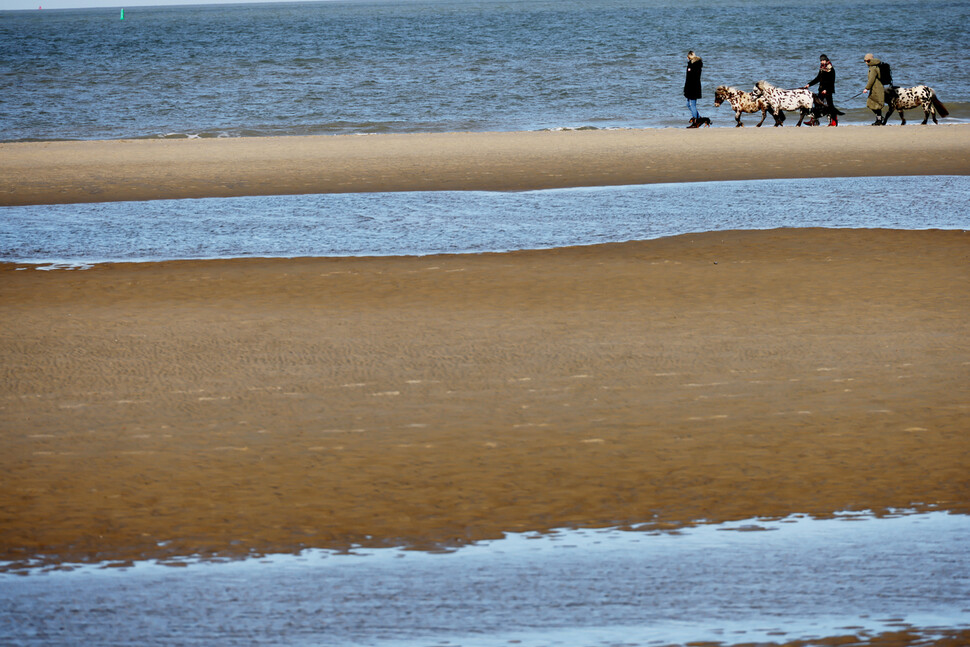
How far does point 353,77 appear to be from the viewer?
42.7 meters

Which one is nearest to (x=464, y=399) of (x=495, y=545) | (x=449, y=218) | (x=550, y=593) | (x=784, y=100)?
(x=495, y=545)

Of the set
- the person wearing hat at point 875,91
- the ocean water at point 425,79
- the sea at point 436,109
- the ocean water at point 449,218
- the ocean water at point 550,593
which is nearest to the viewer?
the ocean water at point 550,593

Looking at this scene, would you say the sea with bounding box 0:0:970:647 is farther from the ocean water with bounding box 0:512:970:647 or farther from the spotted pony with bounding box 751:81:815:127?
the spotted pony with bounding box 751:81:815:127

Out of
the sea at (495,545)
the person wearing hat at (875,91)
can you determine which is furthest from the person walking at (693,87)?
the person wearing hat at (875,91)

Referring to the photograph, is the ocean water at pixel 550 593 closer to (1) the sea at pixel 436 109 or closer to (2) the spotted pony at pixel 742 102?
(1) the sea at pixel 436 109

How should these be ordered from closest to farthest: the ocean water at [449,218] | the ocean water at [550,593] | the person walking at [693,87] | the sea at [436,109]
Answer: the ocean water at [550,593] < the ocean water at [449,218] < the sea at [436,109] < the person walking at [693,87]

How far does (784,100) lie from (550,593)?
824 inches

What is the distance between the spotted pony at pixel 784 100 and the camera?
23.1m

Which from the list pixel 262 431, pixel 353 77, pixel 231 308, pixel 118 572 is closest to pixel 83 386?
pixel 262 431

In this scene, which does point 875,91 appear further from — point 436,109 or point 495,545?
point 495,545

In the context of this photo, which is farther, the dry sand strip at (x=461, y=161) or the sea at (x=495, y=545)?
the dry sand strip at (x=461, y=161)

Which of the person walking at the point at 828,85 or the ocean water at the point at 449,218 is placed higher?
the person walking at the point at 828,85

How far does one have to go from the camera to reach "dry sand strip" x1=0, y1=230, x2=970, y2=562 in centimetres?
432

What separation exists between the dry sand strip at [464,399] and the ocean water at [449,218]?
119 centimetres
